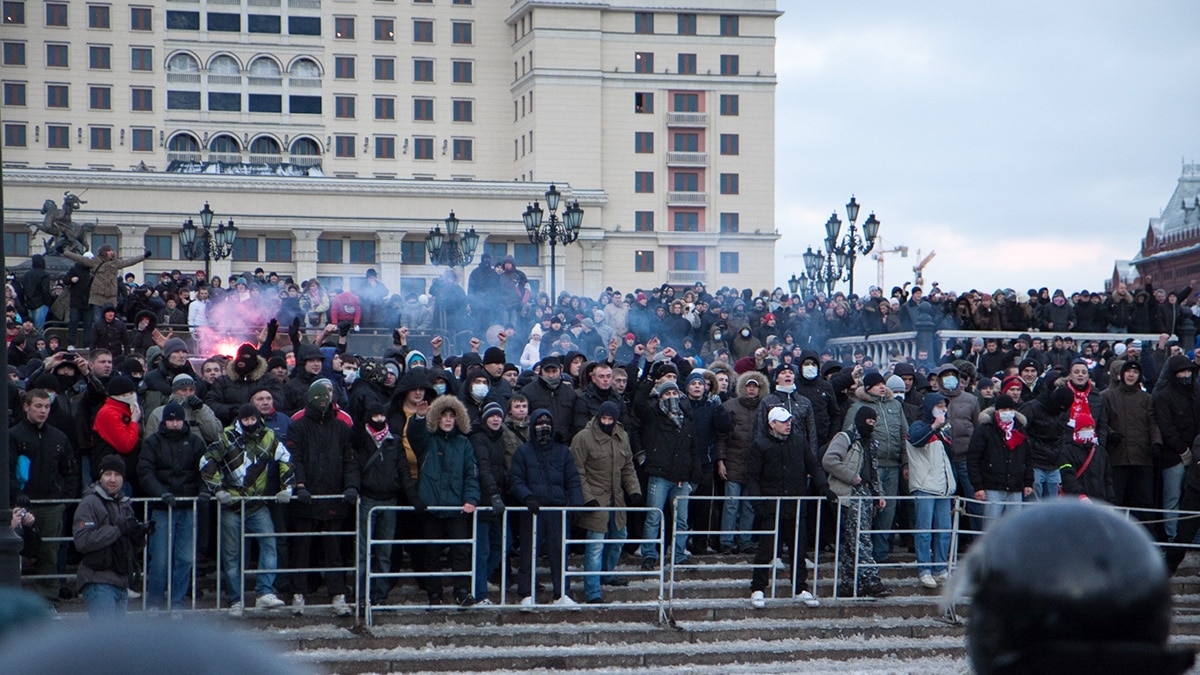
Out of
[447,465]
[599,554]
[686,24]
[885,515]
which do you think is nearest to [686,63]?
[686,24]

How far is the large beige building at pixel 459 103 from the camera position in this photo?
7881cm

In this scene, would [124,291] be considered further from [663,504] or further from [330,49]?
[330,49]

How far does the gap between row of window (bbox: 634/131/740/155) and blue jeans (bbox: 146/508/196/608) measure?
72.6 m

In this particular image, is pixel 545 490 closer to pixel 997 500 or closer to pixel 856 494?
pixel 856 494

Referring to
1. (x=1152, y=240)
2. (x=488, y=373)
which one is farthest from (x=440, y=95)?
(x=488, y=373)

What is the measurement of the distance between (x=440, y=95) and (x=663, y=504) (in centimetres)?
7257

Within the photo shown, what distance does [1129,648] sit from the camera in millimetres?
2023

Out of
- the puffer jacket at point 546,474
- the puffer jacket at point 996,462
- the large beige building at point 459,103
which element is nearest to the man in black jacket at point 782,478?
the puffer jacket at point 996,462

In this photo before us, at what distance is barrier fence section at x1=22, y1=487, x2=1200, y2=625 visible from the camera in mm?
11570

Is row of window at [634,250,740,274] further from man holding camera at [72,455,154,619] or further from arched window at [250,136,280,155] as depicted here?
man holding camera at [72,455,154,619]

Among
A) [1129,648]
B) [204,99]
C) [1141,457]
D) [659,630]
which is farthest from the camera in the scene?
[204,99]

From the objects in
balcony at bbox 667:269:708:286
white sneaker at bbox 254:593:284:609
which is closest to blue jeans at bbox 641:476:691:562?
white sneaker at bbox 254:593:284:609

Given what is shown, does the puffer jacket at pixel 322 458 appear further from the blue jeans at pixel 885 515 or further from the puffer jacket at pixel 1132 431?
the puffer jacket at pixel 1132 431

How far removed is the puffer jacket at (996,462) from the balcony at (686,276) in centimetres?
6675
